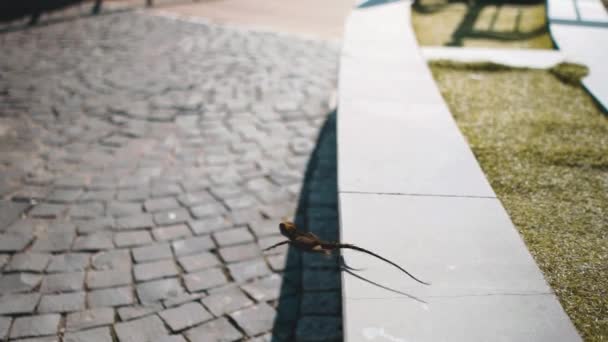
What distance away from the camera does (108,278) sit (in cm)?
311

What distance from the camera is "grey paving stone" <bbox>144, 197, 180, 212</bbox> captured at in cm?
383

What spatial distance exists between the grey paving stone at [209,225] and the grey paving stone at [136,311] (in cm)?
80

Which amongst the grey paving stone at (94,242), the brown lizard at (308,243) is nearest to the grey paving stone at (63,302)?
the grey paving stone at (94,242)

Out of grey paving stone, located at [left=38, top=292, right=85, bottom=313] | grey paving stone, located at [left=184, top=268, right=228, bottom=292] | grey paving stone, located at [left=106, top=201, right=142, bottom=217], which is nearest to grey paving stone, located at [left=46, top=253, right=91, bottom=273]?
grey paving stone, located at [left=38, top=292, right=85, bottom=313]

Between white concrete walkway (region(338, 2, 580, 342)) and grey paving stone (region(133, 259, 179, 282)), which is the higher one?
white concrete walkway (region(338, 2, 580, 342))

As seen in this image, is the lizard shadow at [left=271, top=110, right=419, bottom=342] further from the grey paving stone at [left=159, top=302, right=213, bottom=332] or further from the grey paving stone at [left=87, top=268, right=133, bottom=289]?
the grey paving stone at [left=87, top=268, right=133, bottom=289]

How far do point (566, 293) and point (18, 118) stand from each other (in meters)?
5.88

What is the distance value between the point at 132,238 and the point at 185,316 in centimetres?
99

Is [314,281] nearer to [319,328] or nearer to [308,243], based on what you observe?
[319,328]

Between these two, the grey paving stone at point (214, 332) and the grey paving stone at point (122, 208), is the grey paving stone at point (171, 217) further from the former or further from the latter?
the grey paving stone at point (214, 332)

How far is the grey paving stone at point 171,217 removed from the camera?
3678mm

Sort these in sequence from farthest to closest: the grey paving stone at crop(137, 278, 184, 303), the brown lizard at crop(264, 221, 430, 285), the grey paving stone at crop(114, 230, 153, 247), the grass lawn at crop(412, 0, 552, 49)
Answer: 1. the grass lawn at crop(412, 0, 552, 49)
2. the grey paving stone at crop(114, 230, 153, 247)
3. the grey paving stone at crop(137, 278, 184, 303)
4. the brown lizard at crop(264, 221, 430, 285)

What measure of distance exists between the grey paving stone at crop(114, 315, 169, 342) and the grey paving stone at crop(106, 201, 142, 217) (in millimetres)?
1226

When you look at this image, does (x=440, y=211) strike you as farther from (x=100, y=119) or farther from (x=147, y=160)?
(x=100, y=119)
